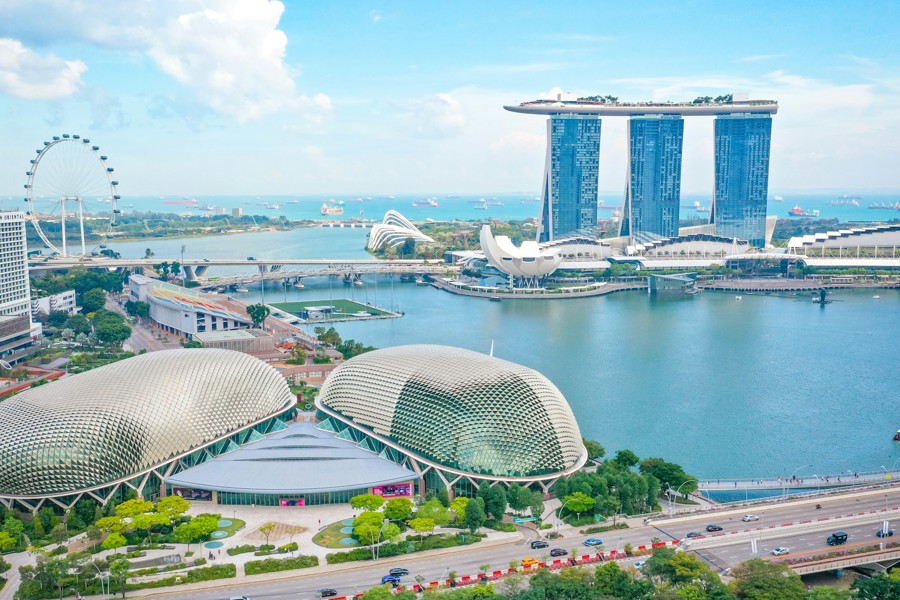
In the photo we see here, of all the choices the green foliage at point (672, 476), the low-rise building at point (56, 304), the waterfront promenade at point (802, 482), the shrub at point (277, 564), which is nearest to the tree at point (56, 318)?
the low-rise building at point (56, 304)

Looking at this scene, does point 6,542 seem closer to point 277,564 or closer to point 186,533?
point 186,533

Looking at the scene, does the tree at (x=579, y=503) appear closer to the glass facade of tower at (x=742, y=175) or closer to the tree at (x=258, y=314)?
the tree at (x=258, y=314)

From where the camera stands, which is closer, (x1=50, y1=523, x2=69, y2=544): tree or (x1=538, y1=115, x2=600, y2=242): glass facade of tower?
(x1=50, y1=523, x2=69, y2=544): tree

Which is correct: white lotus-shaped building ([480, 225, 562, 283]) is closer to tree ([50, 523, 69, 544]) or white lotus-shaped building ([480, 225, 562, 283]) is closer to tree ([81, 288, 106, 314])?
tree ([81, 288, 106, 314])

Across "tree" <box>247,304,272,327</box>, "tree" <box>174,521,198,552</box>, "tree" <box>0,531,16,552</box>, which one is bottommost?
"tree" <box>0,531,16,552</box>

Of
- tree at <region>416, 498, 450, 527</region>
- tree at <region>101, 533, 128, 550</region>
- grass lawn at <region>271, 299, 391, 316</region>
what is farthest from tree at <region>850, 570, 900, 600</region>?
grass lawn at <region>271, 299, 391, 316</region>

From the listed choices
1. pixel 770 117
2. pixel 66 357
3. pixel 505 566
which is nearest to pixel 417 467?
pixel 505 566
